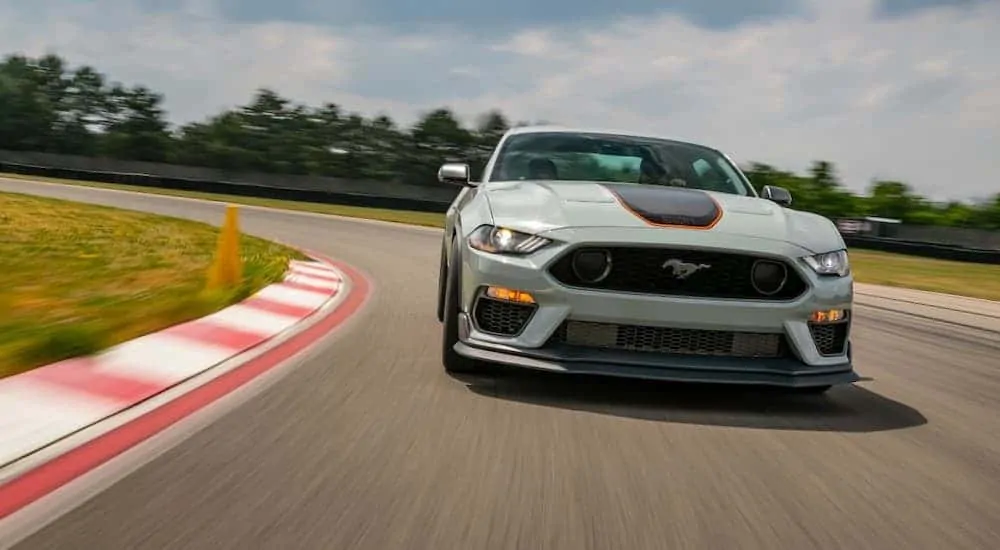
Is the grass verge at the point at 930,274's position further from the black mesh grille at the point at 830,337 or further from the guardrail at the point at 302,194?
the black mesh grille at the point at 830,337

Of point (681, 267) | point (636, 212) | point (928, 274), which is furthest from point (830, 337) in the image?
point (928, 274)

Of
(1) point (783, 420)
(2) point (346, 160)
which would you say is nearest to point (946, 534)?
(1) point (783, 420)

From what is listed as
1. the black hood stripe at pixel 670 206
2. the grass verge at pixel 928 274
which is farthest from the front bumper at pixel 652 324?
the grass verge at pixel 928 274

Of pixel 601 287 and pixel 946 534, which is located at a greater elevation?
pixel 601 287

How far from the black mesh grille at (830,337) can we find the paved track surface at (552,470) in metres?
0.32

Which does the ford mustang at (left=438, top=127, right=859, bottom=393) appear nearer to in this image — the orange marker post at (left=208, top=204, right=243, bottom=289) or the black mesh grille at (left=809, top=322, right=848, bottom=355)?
the black mesh grille at (left=809, top=322, right=848, bottom=355)

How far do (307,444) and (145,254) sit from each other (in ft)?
27.9

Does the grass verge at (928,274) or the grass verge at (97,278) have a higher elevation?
the grass verge at (97,278)

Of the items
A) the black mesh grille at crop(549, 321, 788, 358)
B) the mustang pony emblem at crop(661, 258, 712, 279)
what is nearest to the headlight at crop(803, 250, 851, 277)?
the black mesh grille at crop(549, 321, 788, 358)

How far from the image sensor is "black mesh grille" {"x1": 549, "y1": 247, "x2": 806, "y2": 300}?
508 centimetres

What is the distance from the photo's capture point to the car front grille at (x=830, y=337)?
5.22 metres

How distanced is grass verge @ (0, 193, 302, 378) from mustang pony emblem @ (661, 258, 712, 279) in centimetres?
300

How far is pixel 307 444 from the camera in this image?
426 cm

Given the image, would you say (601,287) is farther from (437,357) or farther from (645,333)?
(437,357)
